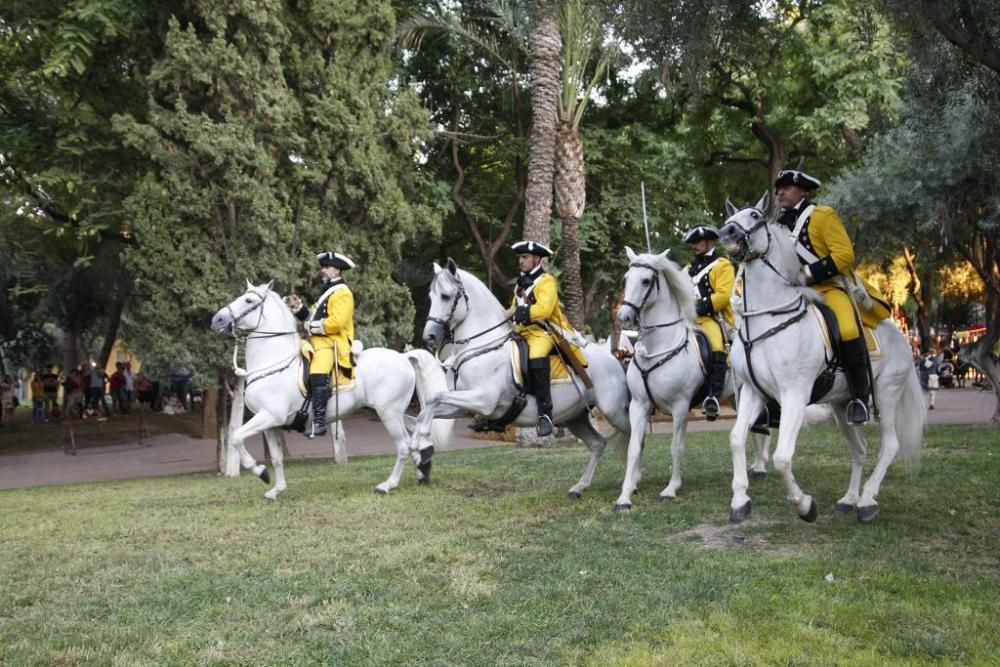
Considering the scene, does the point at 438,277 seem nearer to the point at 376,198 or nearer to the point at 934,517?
the point at 934,517

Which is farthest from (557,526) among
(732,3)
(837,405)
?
(732,3)

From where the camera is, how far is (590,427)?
38.8 ft

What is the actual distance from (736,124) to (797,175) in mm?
22877

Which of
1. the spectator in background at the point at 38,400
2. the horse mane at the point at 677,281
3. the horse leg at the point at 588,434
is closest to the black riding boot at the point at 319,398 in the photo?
the horse leg at the point at 588,434

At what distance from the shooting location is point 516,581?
23.9 feet

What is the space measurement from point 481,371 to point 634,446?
1913 mm

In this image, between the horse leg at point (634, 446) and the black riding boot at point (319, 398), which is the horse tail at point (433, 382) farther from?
the horse leg at point (634, 446)

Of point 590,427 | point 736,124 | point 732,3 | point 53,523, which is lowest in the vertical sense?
point 53,523

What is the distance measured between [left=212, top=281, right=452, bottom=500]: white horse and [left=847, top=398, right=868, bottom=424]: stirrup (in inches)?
203

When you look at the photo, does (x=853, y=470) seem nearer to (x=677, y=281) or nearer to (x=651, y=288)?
(x=677, y=281)

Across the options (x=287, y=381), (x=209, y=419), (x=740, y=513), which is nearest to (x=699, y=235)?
(x=740, y=513)

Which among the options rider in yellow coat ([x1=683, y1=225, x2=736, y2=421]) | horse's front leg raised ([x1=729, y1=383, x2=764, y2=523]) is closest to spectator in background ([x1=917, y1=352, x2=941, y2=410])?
rider in yellow coat ([x1=683, y1=225, x2=736, y2=421])

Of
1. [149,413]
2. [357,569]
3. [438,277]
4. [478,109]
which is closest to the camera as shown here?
[357,569]

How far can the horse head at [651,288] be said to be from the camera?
10250 millimetres
